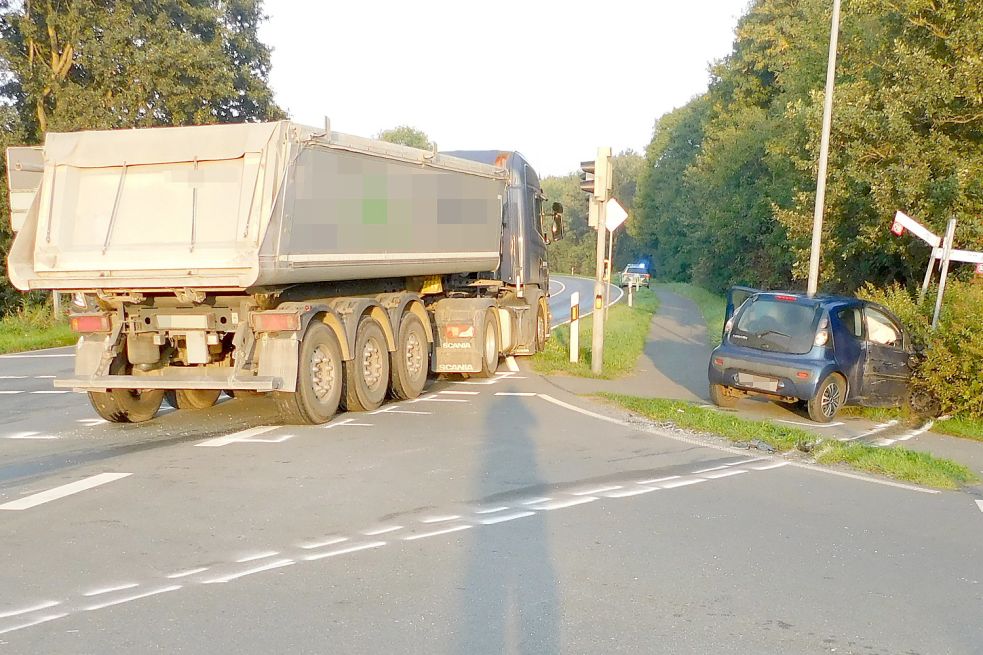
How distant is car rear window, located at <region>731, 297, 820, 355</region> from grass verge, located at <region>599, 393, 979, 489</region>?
1.20 meters

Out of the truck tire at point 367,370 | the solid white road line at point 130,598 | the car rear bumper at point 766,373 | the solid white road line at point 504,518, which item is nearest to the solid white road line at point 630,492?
the solid white road line at point 504,518

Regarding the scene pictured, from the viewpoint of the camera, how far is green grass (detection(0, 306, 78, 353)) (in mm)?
21469

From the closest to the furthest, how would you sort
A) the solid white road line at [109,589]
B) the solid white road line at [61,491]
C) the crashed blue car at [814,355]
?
the solid white road line at [109,589]
the solid white road line at [61,491]
the crashed blue car at [814,355]

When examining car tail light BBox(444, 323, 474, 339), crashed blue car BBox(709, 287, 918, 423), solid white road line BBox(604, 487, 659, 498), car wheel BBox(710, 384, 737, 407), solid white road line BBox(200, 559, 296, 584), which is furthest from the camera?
car tail light BBox(444, 323, 474, 339)

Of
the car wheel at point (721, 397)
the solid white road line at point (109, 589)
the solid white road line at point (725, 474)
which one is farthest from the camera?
the car wheel at point (721, 397)

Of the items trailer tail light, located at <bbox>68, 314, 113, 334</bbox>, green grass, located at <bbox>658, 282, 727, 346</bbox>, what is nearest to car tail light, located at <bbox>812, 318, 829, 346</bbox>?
A: green grass, located at <bbox>658, 282, 727, 346</bbox>

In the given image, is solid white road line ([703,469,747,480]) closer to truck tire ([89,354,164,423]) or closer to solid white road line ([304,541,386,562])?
solid white road line ([304,541,386,562])

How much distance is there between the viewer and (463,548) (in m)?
5.97

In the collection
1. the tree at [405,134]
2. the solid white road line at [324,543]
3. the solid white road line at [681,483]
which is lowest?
the solid white road line at [681,483]

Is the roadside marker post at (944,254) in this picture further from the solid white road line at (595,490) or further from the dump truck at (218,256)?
the dump truck at (218,256)

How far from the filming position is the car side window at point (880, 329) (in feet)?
41.0

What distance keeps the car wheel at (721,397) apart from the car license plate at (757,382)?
1.43 ft

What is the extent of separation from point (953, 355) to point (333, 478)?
8.62m

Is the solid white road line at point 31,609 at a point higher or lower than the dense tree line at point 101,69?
lower
